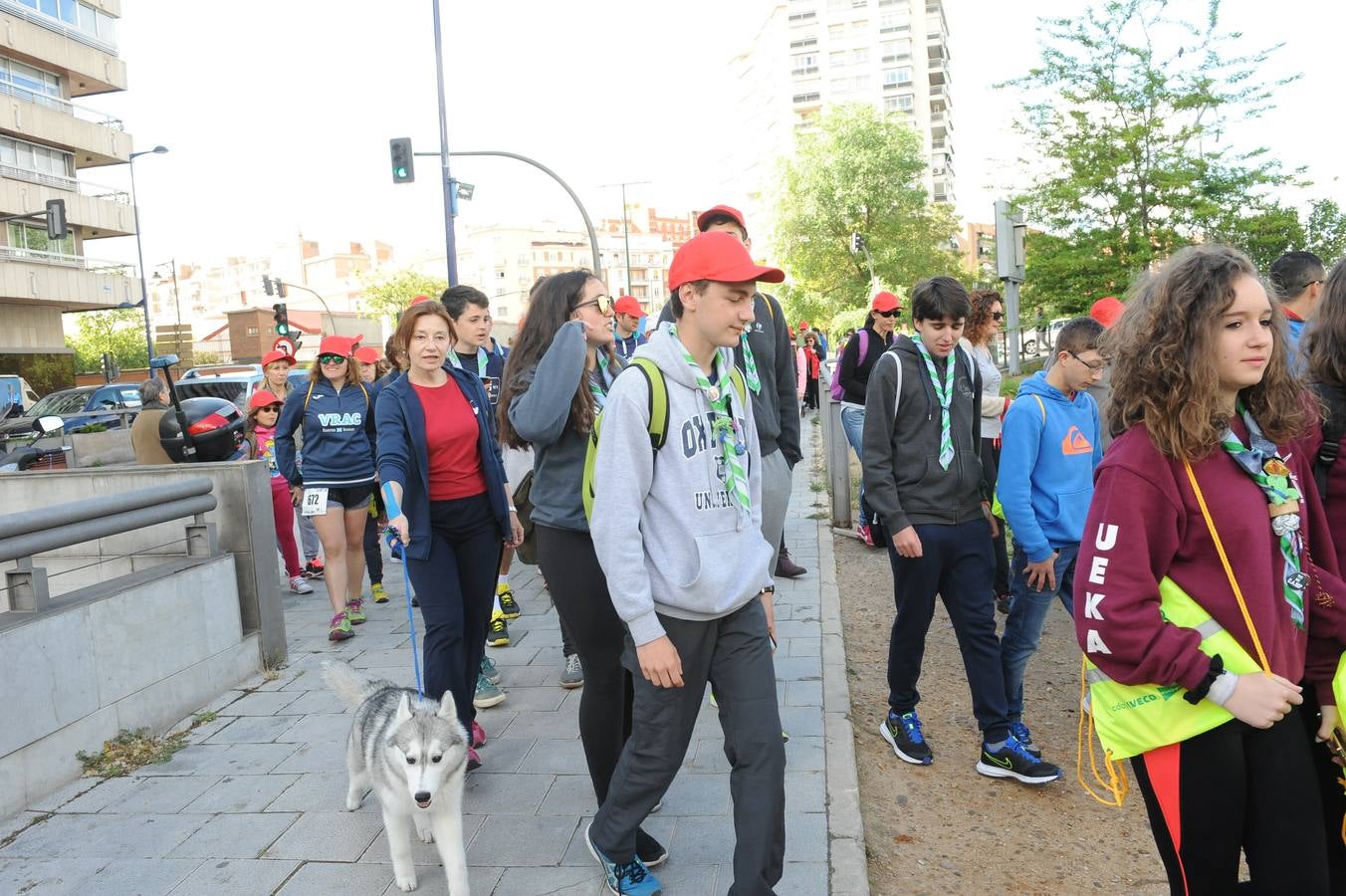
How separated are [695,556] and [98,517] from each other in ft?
11.9

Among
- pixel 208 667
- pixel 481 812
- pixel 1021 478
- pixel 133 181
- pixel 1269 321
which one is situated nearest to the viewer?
pixel 1269 321

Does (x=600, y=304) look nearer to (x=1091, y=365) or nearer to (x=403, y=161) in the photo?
(x=1091, y=365)

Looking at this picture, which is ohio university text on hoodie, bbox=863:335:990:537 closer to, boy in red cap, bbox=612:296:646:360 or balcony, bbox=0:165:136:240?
boy in red cap, bbox=612:296:646:360

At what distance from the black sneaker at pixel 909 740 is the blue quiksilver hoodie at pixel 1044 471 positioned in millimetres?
988

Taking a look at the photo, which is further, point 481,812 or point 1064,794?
point 1064,794

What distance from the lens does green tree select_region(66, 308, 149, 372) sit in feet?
212

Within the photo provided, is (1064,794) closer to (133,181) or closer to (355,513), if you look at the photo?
(355,513)

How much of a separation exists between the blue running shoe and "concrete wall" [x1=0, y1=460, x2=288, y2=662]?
3.54 metres

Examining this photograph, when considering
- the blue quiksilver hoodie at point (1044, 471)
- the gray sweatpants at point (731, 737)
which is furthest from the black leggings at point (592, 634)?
the blue quiksilver hoodie at point (1044, 471)


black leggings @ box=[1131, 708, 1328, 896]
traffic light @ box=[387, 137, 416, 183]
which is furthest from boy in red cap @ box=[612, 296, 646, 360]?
traffic light @ box=[387, 137, 416, 183]

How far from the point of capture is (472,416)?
4.51 m

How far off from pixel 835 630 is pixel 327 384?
3.94 m

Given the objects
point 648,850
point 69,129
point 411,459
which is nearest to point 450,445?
→ point 411,459

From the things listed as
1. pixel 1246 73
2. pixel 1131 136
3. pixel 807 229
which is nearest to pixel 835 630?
pixel 1131 136
